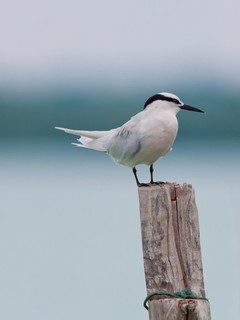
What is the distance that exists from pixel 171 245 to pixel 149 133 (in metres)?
2.02

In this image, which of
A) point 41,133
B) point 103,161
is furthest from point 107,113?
point 103,161

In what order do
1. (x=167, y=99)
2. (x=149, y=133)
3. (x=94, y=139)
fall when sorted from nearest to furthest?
(x=149, y=133), (x=167, y=99), (x=94, y=139)

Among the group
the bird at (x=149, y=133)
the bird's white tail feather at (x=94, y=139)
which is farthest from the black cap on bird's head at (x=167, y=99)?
the bird's white tail feather at (x=94, y=139)

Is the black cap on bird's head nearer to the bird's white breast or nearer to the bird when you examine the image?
the bird

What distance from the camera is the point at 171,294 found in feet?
24.8

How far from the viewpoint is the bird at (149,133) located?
950 centimetres

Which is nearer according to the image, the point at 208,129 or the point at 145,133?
the point at 145,133

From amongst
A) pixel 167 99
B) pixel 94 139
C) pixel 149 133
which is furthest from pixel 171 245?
pixel 94 139

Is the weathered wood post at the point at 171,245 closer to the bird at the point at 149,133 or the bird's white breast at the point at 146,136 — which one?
the bird at the point at 149,133

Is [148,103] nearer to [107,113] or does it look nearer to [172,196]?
[172,196]

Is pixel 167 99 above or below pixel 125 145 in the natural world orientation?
above

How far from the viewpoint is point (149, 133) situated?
9.50 metres

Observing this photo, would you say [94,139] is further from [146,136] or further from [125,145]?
[146,136]

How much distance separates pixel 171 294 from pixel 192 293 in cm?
13
